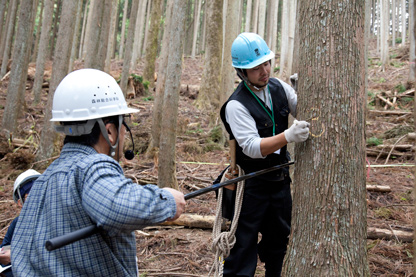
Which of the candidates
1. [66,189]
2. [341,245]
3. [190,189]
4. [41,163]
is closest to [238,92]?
[341,245]

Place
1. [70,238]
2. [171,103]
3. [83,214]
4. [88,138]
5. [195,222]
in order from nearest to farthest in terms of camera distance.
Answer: [70,238] → [83,214] → [88,138] → [195,222] → [171,103]

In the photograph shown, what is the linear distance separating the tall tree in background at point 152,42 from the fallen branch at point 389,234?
1251 centimetres

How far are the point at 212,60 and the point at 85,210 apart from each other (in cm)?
1028

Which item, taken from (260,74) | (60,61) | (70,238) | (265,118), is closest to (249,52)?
(260,74)

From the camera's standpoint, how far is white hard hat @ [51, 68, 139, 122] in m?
1.80

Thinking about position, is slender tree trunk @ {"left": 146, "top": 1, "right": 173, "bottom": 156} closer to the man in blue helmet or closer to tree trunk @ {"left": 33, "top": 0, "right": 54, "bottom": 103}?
tree trunk @ {"left": 33, "top": 0, "right": 54, "bottom": 103}

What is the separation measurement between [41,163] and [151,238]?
3853 millimetres

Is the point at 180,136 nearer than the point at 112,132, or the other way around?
the point at 112,132

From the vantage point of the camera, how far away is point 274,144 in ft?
8.53

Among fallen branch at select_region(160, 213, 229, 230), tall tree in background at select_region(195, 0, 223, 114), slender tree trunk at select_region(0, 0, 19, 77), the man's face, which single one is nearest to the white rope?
the man's face

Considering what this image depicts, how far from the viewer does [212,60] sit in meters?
11.4

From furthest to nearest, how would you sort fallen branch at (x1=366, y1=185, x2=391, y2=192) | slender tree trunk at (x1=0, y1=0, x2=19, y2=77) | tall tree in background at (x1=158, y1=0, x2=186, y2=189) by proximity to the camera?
slender tree trunk at (x1=0, y1=0, x2=19, y2=77) < fallen branch at (x1=366, y1=185, x2=391, y2=192) < tall tree in background at (x1=158, y1=0, x2=186, y2=189)

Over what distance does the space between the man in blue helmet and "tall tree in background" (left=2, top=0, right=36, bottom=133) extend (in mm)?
7748

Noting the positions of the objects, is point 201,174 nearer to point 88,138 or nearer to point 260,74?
point 260,74
